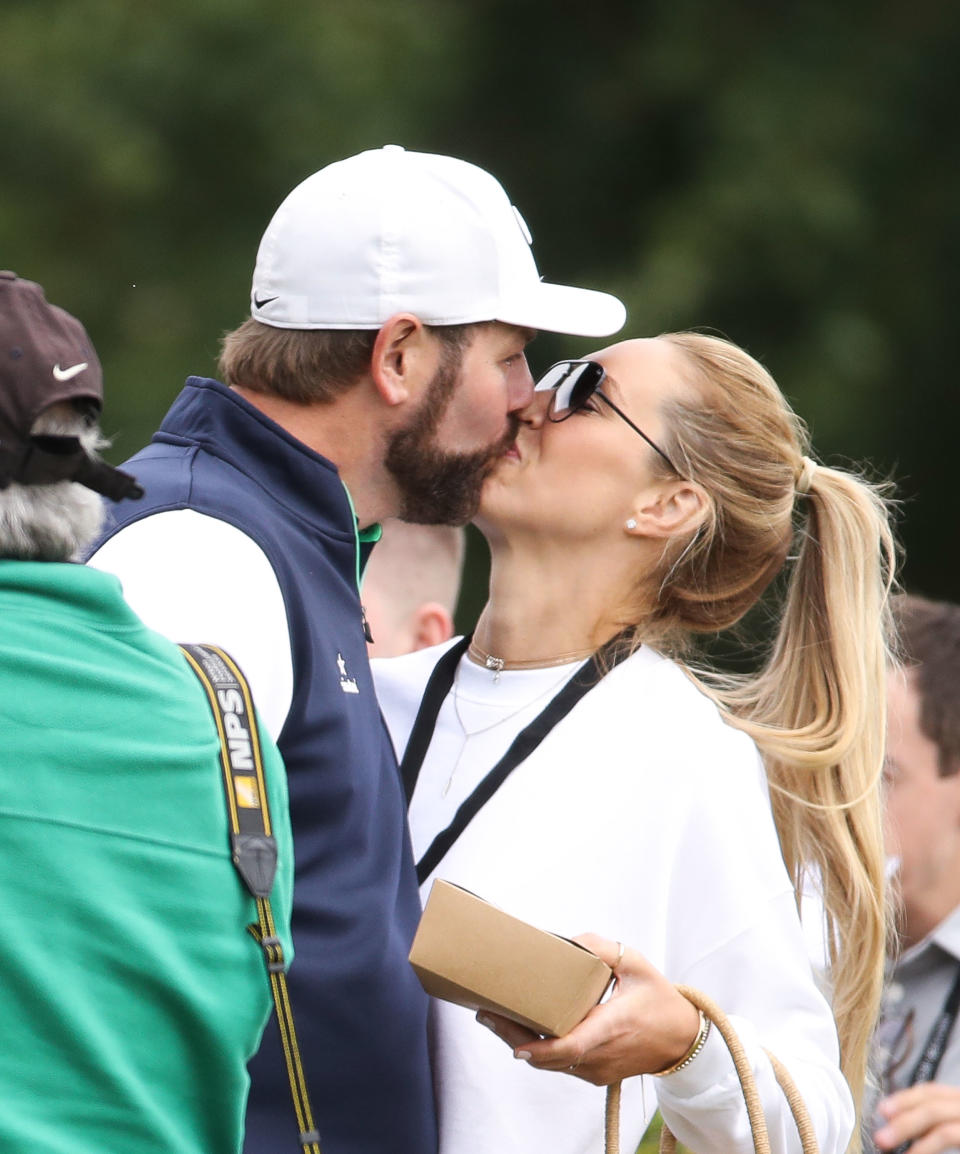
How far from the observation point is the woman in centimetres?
230

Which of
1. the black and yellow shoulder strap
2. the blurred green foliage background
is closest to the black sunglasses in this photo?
the black and yellow shoulder strap

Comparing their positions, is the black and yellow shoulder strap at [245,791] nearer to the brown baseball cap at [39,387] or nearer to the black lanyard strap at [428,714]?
the brown baseball cap at [39,387]

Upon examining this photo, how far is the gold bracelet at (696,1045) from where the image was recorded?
6.73 ft

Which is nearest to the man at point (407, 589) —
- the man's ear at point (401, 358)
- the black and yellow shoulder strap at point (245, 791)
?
the man's ear at point (401, 358)

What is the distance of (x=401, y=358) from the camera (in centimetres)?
246

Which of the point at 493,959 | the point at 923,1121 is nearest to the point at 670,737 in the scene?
the point at 493,959

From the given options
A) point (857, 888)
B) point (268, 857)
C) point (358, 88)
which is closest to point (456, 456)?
point (857, 888)

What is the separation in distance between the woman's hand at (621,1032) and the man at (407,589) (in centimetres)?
208

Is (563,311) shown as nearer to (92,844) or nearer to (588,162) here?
(92,844)

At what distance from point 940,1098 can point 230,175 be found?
21.7ft

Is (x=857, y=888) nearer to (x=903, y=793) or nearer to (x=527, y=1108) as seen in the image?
(x=527, y=1108)

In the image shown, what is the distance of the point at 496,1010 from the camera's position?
182 centimetres

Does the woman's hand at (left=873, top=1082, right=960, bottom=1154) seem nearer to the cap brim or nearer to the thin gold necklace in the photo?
the thin gold necklace

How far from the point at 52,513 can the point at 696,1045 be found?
1069 mm
